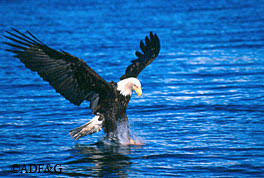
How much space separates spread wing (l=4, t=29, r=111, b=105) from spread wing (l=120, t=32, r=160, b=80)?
95 cm

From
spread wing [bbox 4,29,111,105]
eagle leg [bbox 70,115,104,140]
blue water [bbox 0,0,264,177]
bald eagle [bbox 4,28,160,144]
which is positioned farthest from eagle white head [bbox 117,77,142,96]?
blue water [bbox 0,0,264,177]

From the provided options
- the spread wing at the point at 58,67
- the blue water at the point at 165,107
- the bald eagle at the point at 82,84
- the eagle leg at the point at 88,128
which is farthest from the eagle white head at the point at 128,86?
the blue water at the point at 165,107

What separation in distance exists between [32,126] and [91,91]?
1.43m

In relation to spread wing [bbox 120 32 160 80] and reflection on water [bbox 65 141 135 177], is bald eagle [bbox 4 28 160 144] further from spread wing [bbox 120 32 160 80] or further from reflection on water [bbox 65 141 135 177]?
reflection on water [bbox 65 141 135 177]

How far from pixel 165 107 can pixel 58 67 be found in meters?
2.86

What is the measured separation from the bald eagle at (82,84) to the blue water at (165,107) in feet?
0.90

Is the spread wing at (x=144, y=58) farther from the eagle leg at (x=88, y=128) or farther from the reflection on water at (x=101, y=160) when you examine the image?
the reflection on water at (x=101, y=160)

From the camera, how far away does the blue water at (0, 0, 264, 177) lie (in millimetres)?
6219

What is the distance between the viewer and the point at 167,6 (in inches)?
1101

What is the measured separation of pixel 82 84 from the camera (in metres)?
6.81

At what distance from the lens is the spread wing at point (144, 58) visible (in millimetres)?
7760

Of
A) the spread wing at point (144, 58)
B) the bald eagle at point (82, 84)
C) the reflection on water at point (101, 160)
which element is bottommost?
the reflection on water at point (101, 160)

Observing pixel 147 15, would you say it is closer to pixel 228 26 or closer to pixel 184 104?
pixel 228 26

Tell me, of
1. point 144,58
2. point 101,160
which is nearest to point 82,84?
point 101,160
